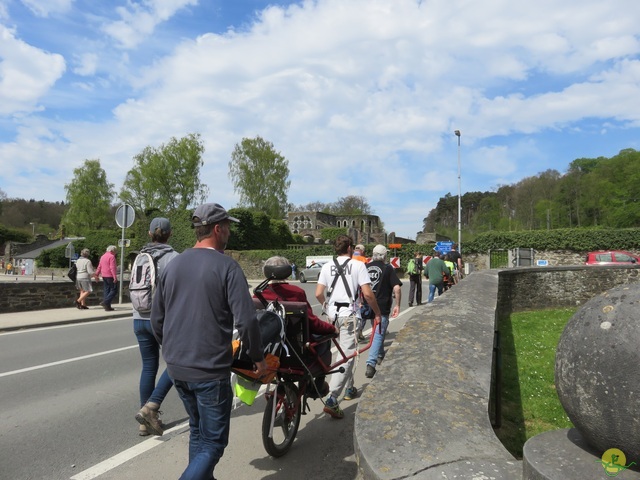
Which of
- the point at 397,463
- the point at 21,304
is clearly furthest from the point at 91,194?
the point at 397,463

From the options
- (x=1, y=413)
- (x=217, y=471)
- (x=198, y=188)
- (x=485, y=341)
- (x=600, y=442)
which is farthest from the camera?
(x=198, y=188)

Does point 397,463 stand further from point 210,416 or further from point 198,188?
point 198,188

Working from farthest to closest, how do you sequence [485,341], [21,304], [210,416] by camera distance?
1. [21,304]
2. [485,341]
3. [210,416]

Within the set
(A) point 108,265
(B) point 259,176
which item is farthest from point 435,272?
(B) point 259,176

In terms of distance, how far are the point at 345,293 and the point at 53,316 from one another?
35.4 feet

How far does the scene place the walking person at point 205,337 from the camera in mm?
2928

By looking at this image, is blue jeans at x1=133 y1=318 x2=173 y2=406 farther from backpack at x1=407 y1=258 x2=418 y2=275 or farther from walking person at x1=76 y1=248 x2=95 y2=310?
backpack at x1=407 y1=258 x2=418 y2=275

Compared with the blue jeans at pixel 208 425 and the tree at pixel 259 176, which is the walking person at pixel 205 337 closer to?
the blue jeans at pixel 208 425

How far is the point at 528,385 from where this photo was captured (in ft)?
21.4

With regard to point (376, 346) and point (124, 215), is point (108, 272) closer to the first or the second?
point (124, 215)

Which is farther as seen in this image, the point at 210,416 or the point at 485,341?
the point at 485,341

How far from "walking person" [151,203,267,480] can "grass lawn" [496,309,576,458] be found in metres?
2.85

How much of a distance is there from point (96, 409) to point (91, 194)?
67.6 m

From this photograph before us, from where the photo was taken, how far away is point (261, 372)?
3277mm
